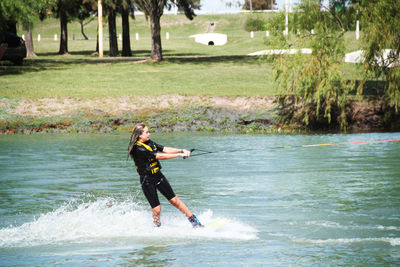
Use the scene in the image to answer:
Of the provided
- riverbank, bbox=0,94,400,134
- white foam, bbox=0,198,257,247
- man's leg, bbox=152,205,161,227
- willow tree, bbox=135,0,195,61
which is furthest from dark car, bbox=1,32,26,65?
man's leg, bbox=152,205,161,227

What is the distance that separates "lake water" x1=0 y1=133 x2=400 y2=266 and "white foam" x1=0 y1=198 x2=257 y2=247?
18 millimetres

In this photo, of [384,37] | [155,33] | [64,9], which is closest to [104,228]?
[384,37]

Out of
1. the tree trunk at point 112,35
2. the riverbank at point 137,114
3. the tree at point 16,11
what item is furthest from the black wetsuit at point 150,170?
the tree trunk at point 112,35

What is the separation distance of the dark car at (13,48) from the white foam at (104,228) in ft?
116

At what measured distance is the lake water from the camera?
33.3 ft

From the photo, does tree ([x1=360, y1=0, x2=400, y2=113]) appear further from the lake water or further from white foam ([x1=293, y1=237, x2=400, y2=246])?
white foam ([x1=293, y1=237, x2=400, y2=246])

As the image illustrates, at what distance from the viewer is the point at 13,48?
46.8 meters

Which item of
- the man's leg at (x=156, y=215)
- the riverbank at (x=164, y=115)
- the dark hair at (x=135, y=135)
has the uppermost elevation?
the dark hair at (x=135, y=135)

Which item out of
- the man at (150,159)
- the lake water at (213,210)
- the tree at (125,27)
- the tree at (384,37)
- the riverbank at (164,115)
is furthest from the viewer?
the tree at (125,27)

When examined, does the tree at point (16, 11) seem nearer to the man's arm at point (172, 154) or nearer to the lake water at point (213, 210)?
the lake water at point (213, 210)

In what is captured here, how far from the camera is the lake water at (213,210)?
1015cm

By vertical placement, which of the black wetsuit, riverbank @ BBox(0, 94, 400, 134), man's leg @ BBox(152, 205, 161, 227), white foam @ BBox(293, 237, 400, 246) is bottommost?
riverbank @ BBox(0, 94, 400, 134)

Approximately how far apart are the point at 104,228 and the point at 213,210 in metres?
2.41

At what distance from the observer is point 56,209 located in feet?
45.4
